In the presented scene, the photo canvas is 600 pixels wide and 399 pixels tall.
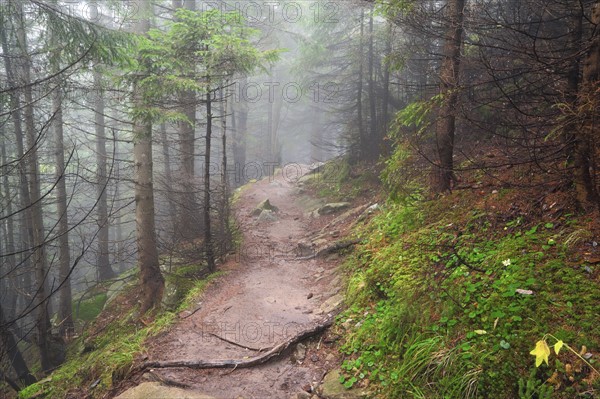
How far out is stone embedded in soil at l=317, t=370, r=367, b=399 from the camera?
4084mm

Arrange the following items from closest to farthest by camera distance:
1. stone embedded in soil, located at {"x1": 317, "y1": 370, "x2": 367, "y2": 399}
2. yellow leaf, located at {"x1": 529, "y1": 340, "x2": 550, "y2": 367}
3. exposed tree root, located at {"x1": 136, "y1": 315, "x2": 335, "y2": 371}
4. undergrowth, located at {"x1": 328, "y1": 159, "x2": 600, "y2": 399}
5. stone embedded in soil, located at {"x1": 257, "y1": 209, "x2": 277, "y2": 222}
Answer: yellow leaf, located at {"x1": 529, "y1": 340, "x2": 550, "y2": 367} < undergrowth, located at {"x1": 328, "y1": 159, "x2": 600, "y2": 399} < stone embedded in soil, located at {"x1": 317, "y1": 370, "x2": 367, "y2": 399} < exposed tree root, located at {"x1": 136, "y1": 315, "x2": 335, "y2": 371} < stone embedded in soil, located at {"x1": 257, "y1": 209, "x2": 277, "y2": 222}

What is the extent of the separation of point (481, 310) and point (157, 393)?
415 cm

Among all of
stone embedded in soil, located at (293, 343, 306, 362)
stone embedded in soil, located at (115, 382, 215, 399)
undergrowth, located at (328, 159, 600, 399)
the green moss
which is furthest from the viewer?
the green moss

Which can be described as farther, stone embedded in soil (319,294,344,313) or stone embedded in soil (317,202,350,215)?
stone embedded in soil (317,202,350,215)

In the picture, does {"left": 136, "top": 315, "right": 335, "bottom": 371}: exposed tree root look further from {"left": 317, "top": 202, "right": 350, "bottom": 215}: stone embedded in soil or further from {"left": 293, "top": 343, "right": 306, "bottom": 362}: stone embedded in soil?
{"left": 317, "top": 202, "right": 350, "bottom": 215}: stone embedded in soil

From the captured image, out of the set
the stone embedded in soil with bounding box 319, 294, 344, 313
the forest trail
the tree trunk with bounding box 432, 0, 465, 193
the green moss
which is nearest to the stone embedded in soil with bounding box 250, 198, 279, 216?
the forest trail

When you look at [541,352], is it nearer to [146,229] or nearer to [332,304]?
[332,304]

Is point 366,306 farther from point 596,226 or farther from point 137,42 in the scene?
point 137,42

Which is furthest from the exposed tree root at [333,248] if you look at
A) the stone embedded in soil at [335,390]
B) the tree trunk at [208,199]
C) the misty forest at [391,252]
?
the stone embedded in soil at [335,390]

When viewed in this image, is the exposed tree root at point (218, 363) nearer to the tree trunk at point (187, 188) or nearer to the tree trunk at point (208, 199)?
the tree trunk at point (208, 199)

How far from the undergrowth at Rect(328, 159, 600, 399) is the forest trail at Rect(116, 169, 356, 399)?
80 cm

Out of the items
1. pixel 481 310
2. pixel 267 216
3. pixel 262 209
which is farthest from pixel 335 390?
pixel 262 209

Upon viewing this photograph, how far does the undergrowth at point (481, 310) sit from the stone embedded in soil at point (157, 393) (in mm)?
2007

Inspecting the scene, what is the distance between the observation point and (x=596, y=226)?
3.97 m
